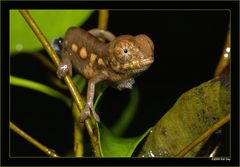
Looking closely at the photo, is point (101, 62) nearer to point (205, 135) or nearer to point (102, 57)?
point (102, 57)

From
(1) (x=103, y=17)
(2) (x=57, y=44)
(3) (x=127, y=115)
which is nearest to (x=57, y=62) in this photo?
(1) (x=103, y=17)

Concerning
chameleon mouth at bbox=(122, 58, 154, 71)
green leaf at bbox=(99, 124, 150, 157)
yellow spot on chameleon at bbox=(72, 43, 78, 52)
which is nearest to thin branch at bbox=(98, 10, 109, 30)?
chameleon mouth at bbox=(122, 58, 154, 71)

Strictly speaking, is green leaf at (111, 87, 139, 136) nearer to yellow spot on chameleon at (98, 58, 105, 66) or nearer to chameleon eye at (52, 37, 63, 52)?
yellow spot on chameleon at (98, 58, 105, 66)

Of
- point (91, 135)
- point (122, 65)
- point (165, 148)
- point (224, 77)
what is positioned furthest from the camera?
point (122, 65)

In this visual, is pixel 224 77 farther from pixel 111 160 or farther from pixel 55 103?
pixel 55 103

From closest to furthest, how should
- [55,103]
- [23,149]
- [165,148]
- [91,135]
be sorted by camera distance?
[91,135], [165,148], [23,149], [55,103]

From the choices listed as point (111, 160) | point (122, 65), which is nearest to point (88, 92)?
point (122, 65)
